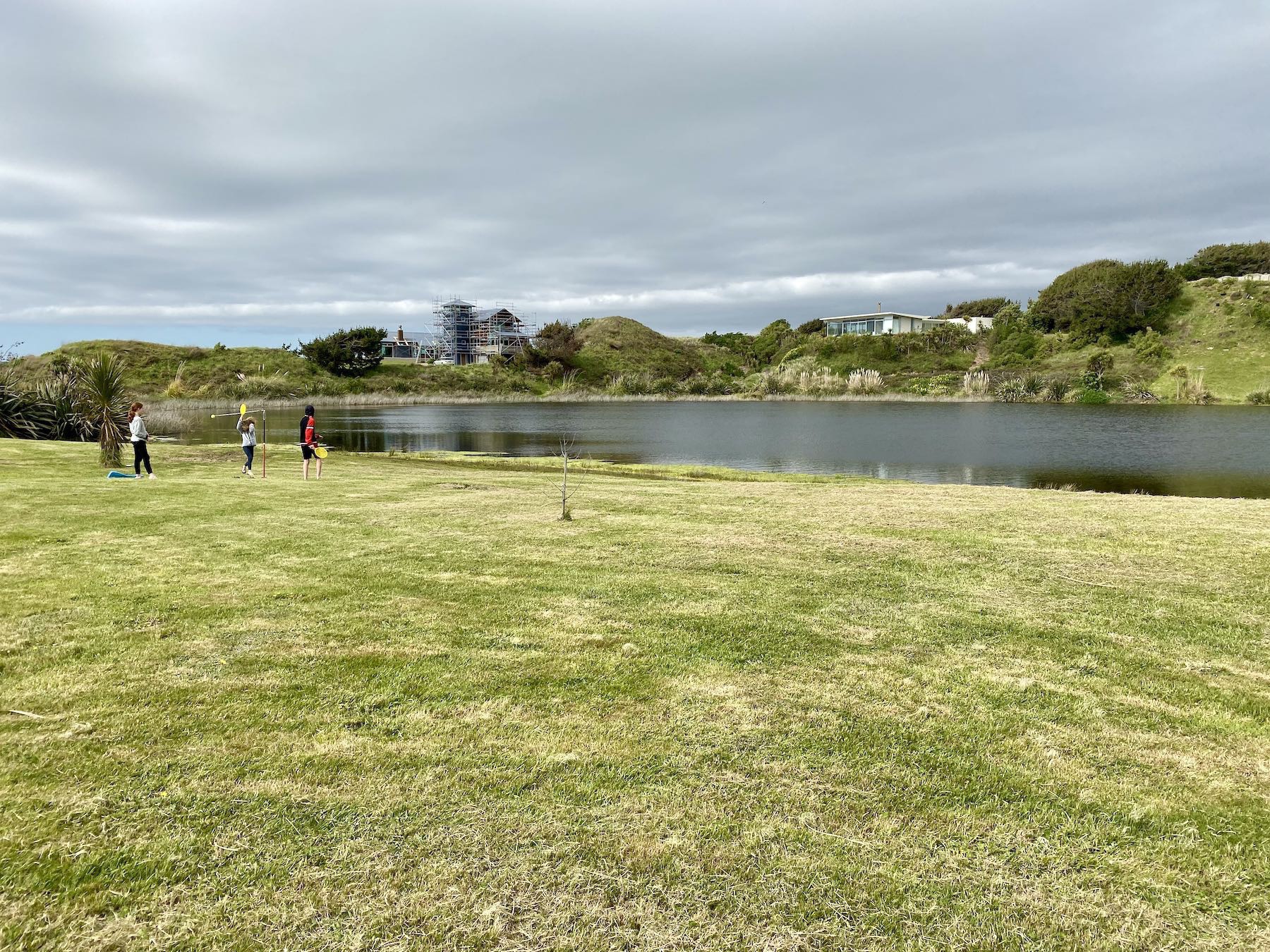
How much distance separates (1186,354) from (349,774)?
440 feet

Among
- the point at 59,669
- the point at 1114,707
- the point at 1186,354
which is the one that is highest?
the point at 1186,354

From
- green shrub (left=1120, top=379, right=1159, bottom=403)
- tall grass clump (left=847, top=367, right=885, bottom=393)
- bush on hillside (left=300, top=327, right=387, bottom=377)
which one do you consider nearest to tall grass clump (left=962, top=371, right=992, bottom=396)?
tall grass clump (left=847, top=367, right=885, bottom=393)

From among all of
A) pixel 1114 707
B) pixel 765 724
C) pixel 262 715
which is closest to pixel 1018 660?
pixel 1114 707

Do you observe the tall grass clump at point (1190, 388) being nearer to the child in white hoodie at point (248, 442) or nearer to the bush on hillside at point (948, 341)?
the bush on hillside at point (948, 341)

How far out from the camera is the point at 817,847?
337cm

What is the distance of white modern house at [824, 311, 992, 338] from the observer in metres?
149

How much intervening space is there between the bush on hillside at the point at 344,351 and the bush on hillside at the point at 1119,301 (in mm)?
125286

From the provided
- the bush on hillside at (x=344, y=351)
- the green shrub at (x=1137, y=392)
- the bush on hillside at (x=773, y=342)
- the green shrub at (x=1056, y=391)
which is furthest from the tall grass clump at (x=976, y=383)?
the bush on hillside at (x=344, y=351)

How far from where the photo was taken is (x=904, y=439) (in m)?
50.7

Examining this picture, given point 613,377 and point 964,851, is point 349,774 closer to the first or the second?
point 964,851

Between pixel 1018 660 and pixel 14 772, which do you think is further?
pixel 1018 660

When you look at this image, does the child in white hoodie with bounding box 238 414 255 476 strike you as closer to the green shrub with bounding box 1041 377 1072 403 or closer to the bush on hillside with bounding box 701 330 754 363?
the green shrub with bounding box 1041 377 1072 403

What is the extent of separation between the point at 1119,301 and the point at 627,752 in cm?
14645

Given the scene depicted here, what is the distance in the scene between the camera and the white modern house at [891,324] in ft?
490
